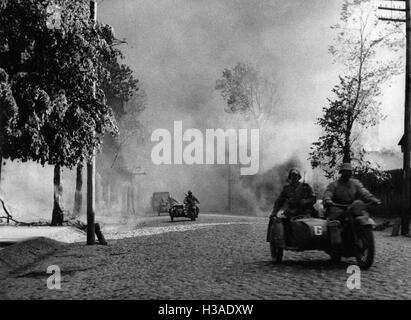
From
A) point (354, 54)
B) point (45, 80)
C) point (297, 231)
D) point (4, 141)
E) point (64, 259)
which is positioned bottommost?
point (64, 259)

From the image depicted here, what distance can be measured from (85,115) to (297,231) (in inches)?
284

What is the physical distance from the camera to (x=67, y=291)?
8.12m

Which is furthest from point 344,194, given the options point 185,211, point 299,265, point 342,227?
point 185,211

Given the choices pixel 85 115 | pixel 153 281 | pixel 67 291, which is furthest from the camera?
pixel 85 115

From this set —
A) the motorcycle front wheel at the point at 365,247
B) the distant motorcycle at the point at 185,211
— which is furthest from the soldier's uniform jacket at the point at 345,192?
the distant motorcycle at the point at 185,211

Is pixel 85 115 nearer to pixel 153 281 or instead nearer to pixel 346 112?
pixel 153 281

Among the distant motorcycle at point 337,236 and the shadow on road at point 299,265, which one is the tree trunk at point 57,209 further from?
the distant motorcycle at point 337,236

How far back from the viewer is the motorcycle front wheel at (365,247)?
9.12 m

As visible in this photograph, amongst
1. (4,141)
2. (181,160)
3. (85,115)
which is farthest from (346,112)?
(181,160)

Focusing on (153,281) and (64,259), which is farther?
(64,259)

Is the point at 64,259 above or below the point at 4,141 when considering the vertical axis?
below

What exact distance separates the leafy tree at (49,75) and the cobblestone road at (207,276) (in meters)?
2.92

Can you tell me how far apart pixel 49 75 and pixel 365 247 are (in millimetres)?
8598

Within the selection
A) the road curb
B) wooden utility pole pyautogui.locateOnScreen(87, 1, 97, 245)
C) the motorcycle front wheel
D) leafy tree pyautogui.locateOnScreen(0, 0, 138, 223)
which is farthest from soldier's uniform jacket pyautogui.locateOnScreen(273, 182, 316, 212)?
wooden utility pole pyautogui.locateOnScreen(87, 1, 97, 245)
